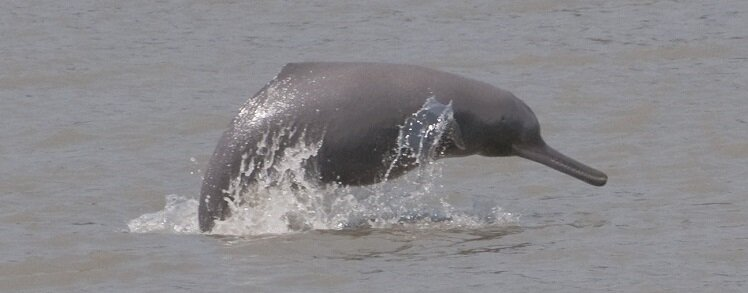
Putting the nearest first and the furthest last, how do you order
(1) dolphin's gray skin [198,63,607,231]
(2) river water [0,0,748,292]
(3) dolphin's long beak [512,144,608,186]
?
(2) river water [0,0,748,292]
(1) dolphin's gray skin [198,63,607,231]
(3) dolphin's long beak [512,144,608,186]

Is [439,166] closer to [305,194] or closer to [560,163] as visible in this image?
[560,163]

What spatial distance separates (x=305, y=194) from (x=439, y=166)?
2.17 metres

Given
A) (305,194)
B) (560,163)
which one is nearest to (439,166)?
(560,163)

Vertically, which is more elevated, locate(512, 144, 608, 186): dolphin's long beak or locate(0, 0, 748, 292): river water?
locate(512, 144, 608, 186): dolphin's long beak

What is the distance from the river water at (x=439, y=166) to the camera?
10.6 metres

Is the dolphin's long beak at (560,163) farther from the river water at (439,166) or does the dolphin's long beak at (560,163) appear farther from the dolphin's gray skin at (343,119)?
the dolphin's gray skin at (343,119)

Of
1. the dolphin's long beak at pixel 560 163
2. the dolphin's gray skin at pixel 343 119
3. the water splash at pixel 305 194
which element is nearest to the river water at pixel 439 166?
the water splash at pixel 305 194


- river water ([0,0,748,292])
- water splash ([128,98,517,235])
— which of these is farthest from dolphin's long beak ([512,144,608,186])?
water splash ([128,98,517,235])

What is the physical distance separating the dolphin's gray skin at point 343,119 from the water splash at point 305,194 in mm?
24

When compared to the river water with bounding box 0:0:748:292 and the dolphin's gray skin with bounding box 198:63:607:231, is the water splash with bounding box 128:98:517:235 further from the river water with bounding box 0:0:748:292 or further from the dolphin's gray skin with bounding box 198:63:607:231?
the river water with bounding box 0:0:748:292

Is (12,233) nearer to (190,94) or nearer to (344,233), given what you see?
(344,233)

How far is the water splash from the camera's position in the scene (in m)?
11.7

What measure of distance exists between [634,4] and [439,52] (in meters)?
2.85

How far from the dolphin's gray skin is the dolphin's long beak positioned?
439mm
